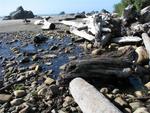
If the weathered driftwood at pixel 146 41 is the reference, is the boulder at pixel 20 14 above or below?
below

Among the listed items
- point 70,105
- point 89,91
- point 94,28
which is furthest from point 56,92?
point 94,28

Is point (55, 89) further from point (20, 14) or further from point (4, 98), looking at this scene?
point (20, 14)

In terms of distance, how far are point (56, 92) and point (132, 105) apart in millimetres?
2386

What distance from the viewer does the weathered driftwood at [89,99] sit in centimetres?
746

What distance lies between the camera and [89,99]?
8094 mm

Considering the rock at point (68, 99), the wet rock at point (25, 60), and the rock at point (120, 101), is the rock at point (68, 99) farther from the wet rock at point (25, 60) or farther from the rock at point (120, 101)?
the wet rock at point (25, 60)

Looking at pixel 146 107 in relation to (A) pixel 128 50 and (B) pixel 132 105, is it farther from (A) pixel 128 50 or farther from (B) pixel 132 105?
(A) pixel 128 50

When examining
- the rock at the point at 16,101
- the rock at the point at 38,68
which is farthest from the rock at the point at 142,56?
the rock at the point at 16,101

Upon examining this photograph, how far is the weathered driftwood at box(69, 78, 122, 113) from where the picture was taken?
24.5 ft

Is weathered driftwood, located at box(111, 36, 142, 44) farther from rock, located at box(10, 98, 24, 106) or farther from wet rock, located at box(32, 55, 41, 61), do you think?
rock, located at box(10, 98, 24, 106)

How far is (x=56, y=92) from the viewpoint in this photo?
9891mm

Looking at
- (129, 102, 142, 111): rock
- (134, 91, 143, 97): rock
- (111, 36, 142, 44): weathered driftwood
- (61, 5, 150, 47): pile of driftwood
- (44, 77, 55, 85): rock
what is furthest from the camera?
(61, 5, 150, 47): pile of driftwood

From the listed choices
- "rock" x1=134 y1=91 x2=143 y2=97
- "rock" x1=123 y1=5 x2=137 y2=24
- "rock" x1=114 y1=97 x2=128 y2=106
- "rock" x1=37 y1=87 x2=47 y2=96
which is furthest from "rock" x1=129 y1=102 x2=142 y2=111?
"rock" x1=123 y1=5 x2=137 y2=24

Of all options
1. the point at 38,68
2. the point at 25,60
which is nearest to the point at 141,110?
the point at 38,68
